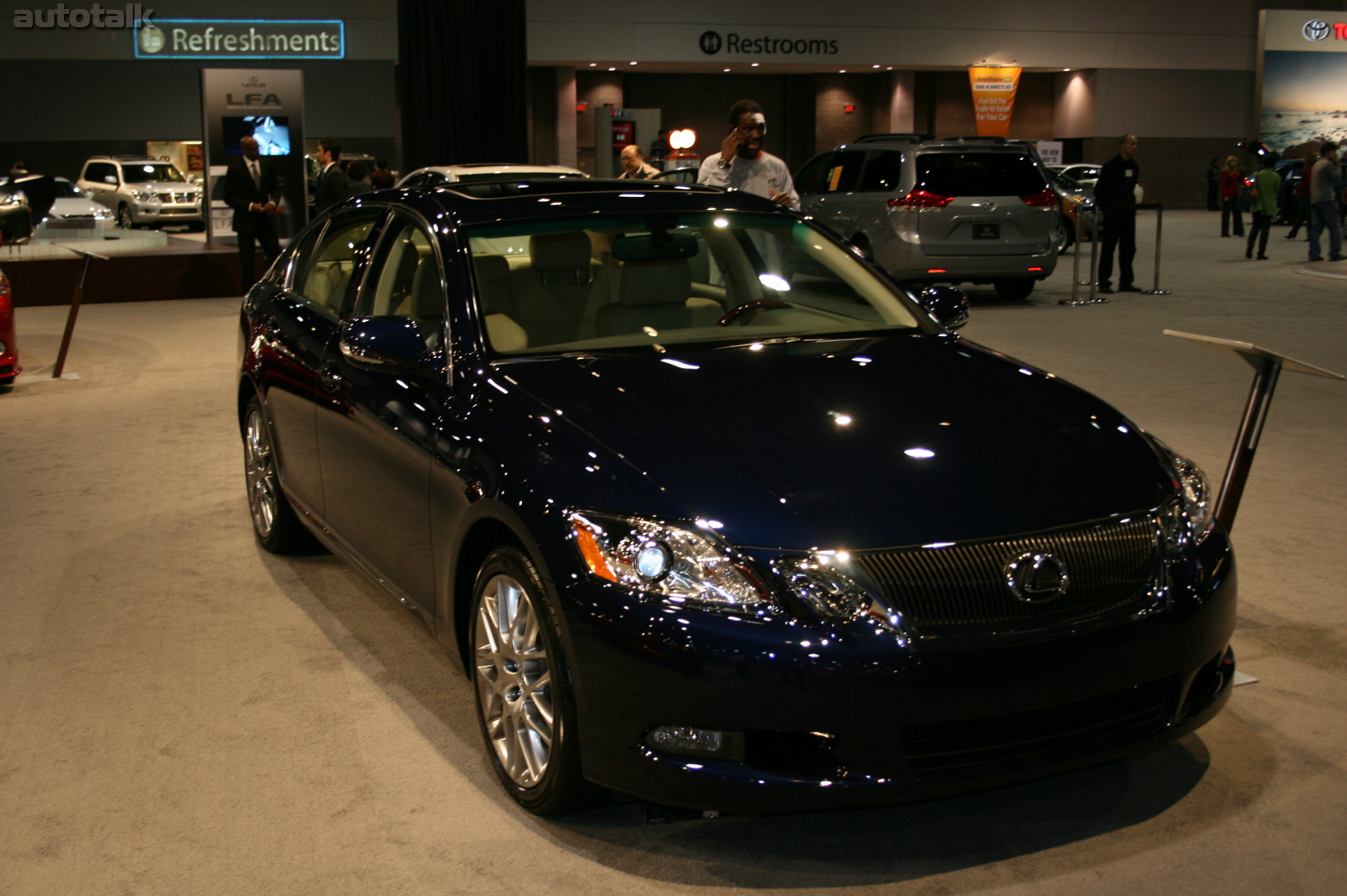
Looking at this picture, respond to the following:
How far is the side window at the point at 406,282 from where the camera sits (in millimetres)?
4191

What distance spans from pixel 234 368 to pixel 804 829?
8569mm

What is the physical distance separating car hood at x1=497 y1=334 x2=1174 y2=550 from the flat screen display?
54.6ft

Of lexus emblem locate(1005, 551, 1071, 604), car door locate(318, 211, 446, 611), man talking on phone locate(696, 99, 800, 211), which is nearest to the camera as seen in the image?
lexus emblem locate(1005, 551, 1071, 604)

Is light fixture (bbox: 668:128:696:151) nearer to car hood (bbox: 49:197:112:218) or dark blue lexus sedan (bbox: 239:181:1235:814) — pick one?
car hood (bbox: 49:197:112:218)

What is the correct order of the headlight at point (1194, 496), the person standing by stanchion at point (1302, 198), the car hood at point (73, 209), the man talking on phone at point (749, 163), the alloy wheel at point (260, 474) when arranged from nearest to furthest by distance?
the headlight at point (1194, 496) < the alloy wheel at point (260, 474) < the man talking on phone at point (749, 163) < the person standing by stanchion at point (1302, 198) < the car hood at point (73, 209)

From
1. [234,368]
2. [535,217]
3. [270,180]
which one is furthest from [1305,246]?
[535,217]

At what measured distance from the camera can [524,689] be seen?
3.28 metres

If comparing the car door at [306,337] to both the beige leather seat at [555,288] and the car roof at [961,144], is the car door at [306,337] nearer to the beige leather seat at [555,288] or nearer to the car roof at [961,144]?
the beige leather seat at [555,288]

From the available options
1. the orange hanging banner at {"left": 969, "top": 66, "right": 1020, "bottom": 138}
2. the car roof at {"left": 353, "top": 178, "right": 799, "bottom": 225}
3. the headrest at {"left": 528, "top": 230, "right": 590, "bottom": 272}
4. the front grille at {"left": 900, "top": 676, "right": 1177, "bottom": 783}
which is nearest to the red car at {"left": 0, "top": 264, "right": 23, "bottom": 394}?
the car roof at {"left": 353, "top": 178, "right": 799, "bottom": 225}

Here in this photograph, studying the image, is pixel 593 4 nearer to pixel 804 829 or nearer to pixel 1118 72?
pixel 1118 72

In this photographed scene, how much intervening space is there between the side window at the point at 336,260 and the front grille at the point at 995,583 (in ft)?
8.44

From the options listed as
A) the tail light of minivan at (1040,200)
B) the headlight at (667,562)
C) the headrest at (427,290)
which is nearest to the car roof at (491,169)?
the tail light of minivan at (1040,200)

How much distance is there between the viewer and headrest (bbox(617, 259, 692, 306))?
4.29 meters

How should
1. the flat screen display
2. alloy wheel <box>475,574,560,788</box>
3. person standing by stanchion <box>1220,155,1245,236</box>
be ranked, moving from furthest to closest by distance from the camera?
person standing by stanchion <box>1220,155,1245,236</box> < the flat screen display < alloy wheel <box>475,574,560,788</box>
